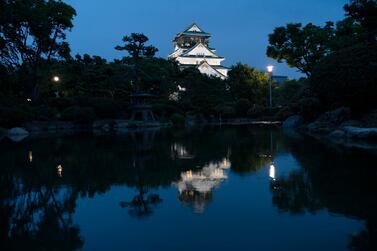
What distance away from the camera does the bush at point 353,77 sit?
19.2 metres

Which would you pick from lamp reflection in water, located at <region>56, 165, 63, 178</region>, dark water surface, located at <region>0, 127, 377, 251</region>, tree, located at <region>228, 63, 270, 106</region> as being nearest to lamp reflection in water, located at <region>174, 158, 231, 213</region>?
dark water surface, located at <region>0, 127, 377, 251</region>

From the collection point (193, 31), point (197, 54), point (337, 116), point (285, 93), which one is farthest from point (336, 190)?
point (193, 31)

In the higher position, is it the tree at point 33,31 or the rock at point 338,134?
the tree at point 33,31

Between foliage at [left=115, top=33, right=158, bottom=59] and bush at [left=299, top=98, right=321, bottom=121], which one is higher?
Result: foliage at [left=115, top=33, right=158, bottom=59]

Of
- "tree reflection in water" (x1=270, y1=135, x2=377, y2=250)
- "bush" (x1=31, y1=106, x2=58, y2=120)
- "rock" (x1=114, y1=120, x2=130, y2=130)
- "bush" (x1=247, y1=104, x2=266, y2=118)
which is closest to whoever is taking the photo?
"tree reflection in water" (x1=270, y1=135, x2=377, y2=250)

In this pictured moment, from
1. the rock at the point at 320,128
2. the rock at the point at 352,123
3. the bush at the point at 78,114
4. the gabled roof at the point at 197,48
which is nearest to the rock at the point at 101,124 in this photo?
the bush at the point at 78,114

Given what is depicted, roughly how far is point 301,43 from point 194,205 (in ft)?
107

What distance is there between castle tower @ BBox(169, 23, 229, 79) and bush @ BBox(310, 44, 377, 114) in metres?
38.3

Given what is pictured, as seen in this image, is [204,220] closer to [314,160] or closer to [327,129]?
[314,160]

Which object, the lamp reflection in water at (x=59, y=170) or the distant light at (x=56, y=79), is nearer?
the lamp reflection in water at (x=59, y=170)

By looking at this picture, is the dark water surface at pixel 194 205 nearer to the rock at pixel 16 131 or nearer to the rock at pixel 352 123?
the rock at pixel 352 123

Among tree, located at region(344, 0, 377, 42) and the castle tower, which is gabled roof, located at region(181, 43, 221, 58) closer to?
the castle tower

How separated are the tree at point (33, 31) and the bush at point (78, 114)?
3.15 m

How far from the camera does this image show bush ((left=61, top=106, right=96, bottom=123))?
34.6 meters
